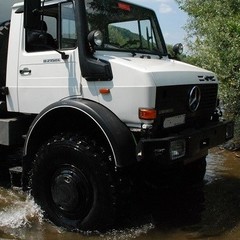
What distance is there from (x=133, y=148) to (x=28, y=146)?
1.31m

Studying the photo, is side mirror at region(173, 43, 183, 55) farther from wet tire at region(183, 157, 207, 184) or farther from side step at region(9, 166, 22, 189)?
side step at region(9, 166, 22, 189)

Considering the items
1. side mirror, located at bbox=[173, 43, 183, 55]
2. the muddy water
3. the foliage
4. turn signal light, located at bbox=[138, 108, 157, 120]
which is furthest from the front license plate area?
the foliage

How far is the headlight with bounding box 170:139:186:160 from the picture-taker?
160 inches

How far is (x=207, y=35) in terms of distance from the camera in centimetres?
899

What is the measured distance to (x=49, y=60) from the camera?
4.64 metres

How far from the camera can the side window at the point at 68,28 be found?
4.50 meters

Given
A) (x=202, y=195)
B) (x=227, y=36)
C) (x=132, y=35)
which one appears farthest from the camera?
(x=227, y=36)

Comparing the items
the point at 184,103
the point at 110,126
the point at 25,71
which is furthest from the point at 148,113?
the point at 25,71

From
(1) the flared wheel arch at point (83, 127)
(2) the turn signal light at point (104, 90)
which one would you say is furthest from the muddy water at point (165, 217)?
(2) the turn signal light at point (104, 90)

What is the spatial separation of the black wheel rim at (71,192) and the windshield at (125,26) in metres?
1.41

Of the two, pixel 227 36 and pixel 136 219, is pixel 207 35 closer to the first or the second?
pixel 227 36

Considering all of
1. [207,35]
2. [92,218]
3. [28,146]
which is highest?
[207,35]

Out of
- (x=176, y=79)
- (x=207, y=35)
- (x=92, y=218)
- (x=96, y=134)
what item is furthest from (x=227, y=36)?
(x=92, y=218)

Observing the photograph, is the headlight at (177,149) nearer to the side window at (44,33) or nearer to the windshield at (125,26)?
the windshield at (125,26)
